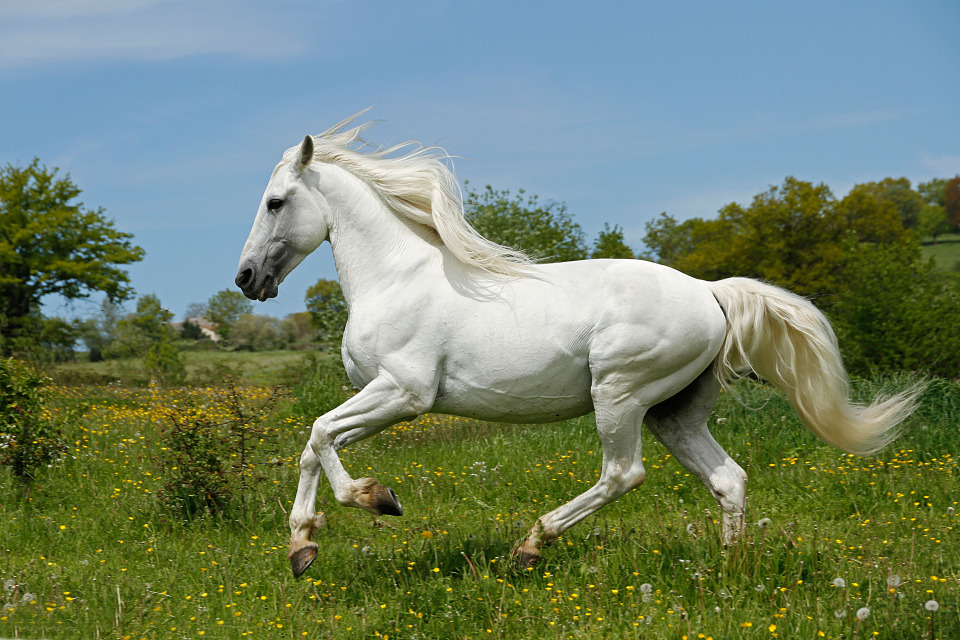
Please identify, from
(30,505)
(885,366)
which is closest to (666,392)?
(30,505)

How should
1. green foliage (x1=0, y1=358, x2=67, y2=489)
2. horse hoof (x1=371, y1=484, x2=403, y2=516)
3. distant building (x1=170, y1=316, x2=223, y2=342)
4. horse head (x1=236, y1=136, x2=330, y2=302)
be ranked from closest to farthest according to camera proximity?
horse hoof (x1=371, y1=484, x2=403, y2=516)
horse head (x1=236, y1=136, x2=330, y2=302)
green foliage (x1=0, y1=358, x2=67, y2=489)
distant building (x1=170, y1=316, x2=223, y2=342)

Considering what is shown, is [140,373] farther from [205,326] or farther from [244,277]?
[205,326]

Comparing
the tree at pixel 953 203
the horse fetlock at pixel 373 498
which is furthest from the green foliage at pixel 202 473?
the tree at pixel 953 203

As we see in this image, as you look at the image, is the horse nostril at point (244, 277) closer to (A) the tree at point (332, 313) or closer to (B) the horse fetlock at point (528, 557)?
(B) the horse fetlock at point (528, 557)

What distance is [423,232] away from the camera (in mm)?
4520

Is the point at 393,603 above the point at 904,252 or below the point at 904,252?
below

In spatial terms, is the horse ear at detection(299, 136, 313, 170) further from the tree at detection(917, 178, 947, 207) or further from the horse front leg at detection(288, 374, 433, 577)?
the tree at detection(917, 178, 947, 207)

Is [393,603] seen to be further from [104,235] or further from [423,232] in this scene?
[104,235]

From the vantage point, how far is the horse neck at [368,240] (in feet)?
14.3

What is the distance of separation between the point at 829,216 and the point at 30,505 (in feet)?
94.8

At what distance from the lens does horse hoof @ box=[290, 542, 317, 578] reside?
3914mm

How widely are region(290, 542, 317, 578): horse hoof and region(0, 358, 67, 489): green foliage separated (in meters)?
3.45

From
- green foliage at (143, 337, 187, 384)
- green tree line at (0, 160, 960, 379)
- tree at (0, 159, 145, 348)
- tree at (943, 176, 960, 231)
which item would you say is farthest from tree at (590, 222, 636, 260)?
tree at (943, 176, 960, 231)

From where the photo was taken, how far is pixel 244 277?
4.43 m
